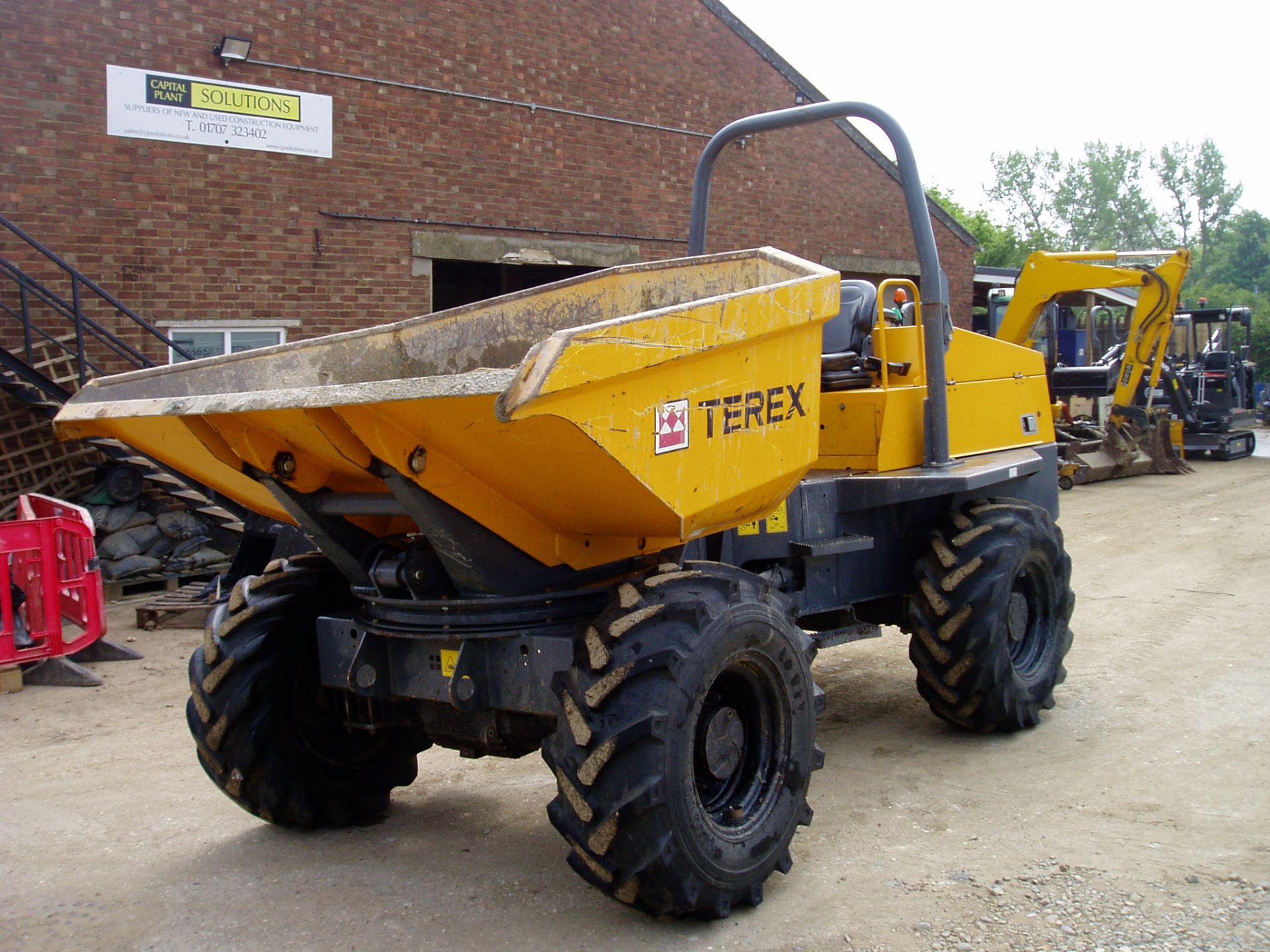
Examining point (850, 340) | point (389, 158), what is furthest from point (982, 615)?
point (389, 158)

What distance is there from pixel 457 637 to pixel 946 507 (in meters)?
3.09

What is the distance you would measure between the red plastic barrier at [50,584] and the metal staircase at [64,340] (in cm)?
209

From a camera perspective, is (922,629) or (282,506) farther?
(922,629)

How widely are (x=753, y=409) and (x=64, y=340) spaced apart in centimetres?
900

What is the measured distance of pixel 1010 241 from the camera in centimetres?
4422

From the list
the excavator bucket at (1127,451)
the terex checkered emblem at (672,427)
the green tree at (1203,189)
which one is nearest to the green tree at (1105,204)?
the green tree at (1203,189)

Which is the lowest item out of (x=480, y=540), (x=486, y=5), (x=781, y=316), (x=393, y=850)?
(x=393, y=850)

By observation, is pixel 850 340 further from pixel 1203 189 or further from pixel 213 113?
pixel 1203 189

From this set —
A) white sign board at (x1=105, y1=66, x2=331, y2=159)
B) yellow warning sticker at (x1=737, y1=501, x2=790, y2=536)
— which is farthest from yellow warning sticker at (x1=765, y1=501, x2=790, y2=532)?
white sign board at (x1=105, y1=66, x2=331, y2=159)

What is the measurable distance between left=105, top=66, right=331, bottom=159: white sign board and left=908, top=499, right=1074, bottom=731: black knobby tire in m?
8.65

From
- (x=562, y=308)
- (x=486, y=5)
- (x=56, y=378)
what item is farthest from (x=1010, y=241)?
(x=562, y=308)

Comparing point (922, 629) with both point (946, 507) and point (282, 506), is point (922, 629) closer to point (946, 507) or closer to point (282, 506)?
point (946, 507)

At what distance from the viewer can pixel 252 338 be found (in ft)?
39.9

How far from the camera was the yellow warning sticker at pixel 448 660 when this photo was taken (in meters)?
4.12
